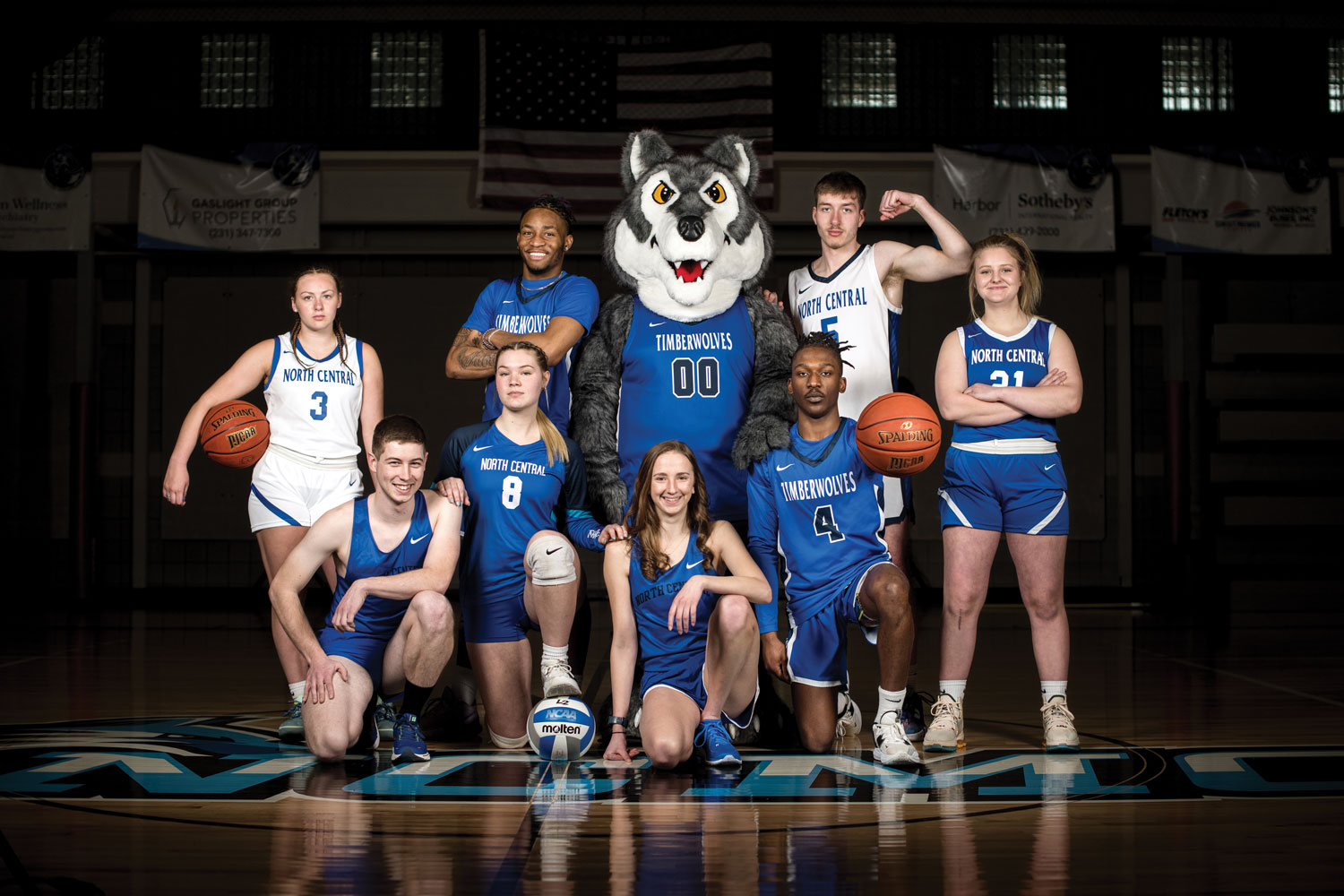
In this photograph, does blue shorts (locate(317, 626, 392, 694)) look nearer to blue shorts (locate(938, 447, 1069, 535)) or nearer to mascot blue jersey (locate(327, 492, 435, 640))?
mascot blue jersey (locate(327, 492, 435, 640))

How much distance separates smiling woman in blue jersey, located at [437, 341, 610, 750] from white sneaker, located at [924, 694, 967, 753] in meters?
1.19

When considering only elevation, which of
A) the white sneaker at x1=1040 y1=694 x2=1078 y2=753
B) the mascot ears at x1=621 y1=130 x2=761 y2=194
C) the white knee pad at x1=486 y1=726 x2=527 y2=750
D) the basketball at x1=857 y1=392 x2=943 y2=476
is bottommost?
the white knee pad at x1=486 y1=726 x2=527 y2=750

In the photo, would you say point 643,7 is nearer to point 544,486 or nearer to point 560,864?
point 544,486

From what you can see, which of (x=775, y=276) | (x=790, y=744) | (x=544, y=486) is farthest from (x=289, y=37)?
(x=790, y=744)

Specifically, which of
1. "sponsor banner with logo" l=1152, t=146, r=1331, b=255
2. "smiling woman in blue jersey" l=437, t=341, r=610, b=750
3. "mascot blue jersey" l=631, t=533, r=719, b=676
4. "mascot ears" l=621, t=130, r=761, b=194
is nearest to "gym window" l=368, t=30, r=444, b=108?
"sponsor banner with logo" l=1152, t=146, r=1331, b=255

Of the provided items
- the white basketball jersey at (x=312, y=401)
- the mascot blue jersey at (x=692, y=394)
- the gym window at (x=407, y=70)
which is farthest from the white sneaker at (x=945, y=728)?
the gym window at (x=407, y=70)

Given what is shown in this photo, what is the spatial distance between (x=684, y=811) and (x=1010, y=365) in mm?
1855

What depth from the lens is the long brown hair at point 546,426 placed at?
12.7 ft

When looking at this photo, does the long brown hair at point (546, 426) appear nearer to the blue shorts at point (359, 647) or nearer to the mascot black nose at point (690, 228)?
the mascot black nose at point (690, 228)

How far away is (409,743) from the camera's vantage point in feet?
11.7

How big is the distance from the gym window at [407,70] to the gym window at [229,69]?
39.4 inches

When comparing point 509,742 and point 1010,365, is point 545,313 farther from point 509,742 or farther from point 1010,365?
point 1010,365

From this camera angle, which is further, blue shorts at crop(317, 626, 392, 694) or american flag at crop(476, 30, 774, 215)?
american flag at crop(476, 30, 774, 215)

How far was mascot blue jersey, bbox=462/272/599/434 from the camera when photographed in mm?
4254
